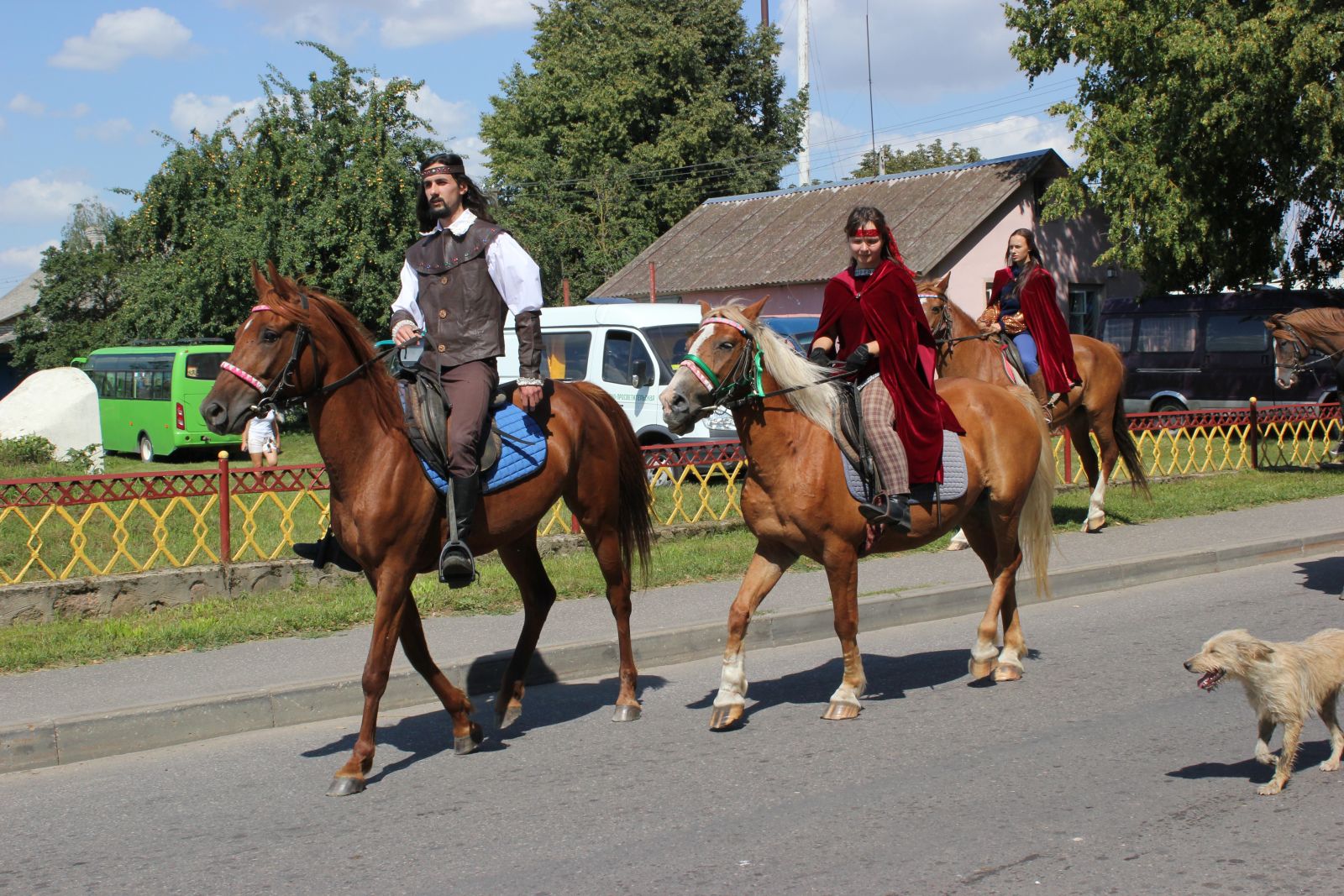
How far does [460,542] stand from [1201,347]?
72.6ft

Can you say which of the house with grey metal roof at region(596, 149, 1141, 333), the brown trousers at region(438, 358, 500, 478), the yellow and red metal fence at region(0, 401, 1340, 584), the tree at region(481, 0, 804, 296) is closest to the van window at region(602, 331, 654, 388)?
the yellow and red metal fence at region(0, 401, 1340, 584)

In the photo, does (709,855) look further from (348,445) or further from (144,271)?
(144,271)

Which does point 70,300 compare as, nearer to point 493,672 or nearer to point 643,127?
point 643,127

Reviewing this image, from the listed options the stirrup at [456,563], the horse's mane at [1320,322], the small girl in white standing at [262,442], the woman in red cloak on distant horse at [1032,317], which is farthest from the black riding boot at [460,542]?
the small girl in white standing at [262,442]

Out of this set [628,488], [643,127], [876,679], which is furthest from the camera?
[643,127]

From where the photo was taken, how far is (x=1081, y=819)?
510 centimetres

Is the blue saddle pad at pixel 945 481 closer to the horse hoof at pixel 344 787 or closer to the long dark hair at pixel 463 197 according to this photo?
the long dark hair at pixel 463 197

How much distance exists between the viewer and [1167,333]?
84.2 ft

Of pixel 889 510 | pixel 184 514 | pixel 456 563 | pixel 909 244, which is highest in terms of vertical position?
pixel 909 244

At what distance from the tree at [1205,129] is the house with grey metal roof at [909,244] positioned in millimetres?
5065

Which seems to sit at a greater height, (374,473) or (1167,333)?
A: (1167,333)

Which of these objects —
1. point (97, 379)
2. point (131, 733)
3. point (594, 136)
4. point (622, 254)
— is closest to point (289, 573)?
point (131, 733)

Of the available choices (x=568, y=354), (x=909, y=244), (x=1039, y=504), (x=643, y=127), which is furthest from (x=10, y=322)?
(x=1039, y=504)

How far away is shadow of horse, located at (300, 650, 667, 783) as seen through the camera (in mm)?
6637
